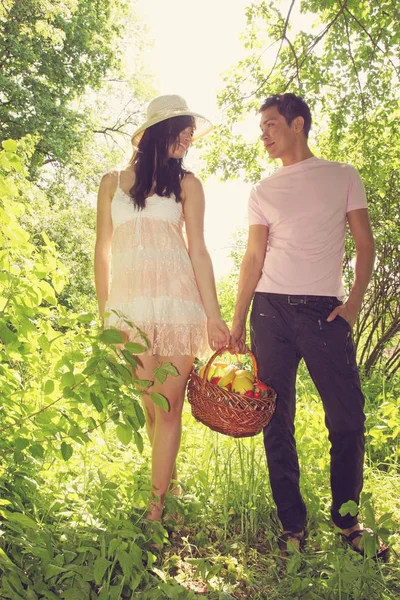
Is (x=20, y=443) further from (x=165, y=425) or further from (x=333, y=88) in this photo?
(x=333, y=88)

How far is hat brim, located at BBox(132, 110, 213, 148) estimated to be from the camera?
260 cm

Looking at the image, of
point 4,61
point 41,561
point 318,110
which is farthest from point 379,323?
point 4,61

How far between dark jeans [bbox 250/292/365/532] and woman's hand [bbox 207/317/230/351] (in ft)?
0.85

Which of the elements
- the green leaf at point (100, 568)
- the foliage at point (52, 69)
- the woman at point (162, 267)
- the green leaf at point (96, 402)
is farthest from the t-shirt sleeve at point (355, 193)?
the foliage at point (52, 69)

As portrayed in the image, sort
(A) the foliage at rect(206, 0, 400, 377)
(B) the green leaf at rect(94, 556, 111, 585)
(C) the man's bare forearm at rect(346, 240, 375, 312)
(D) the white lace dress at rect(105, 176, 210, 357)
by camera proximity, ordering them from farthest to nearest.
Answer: (A) the foliage at rect(206, 0, 400, 377) → (C) the man's bare forearm at rect(346, 240, 375, 312) → (D) the white lace dress at rect(105, 176, 210, 357) → (B) the green leaf at rect(94, 556, 111, 585)

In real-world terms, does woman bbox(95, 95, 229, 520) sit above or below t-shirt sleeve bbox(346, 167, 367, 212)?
below

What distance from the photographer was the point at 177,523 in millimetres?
2764

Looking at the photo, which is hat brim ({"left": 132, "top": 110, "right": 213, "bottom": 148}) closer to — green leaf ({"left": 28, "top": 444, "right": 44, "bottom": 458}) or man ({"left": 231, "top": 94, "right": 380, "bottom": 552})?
man ({"left": 231, "top": 94, "right": 380, "bottom": 552})

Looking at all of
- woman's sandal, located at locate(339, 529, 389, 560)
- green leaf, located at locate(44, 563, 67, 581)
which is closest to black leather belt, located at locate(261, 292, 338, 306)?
woman's sandal, located at locate(339, 529, 389, 560)

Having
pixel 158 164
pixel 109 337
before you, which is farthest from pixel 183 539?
pixel 158 164

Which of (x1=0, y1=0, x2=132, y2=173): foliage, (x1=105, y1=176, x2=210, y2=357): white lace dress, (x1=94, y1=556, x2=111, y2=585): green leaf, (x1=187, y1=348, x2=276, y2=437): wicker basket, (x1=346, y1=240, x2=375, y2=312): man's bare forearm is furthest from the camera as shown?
(x1=0, y1=0, x2=132, y2=173): foliage

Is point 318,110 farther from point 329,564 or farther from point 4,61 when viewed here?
point 4,61

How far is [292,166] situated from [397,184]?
462 cm

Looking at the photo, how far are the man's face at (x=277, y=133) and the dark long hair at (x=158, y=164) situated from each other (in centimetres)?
39
